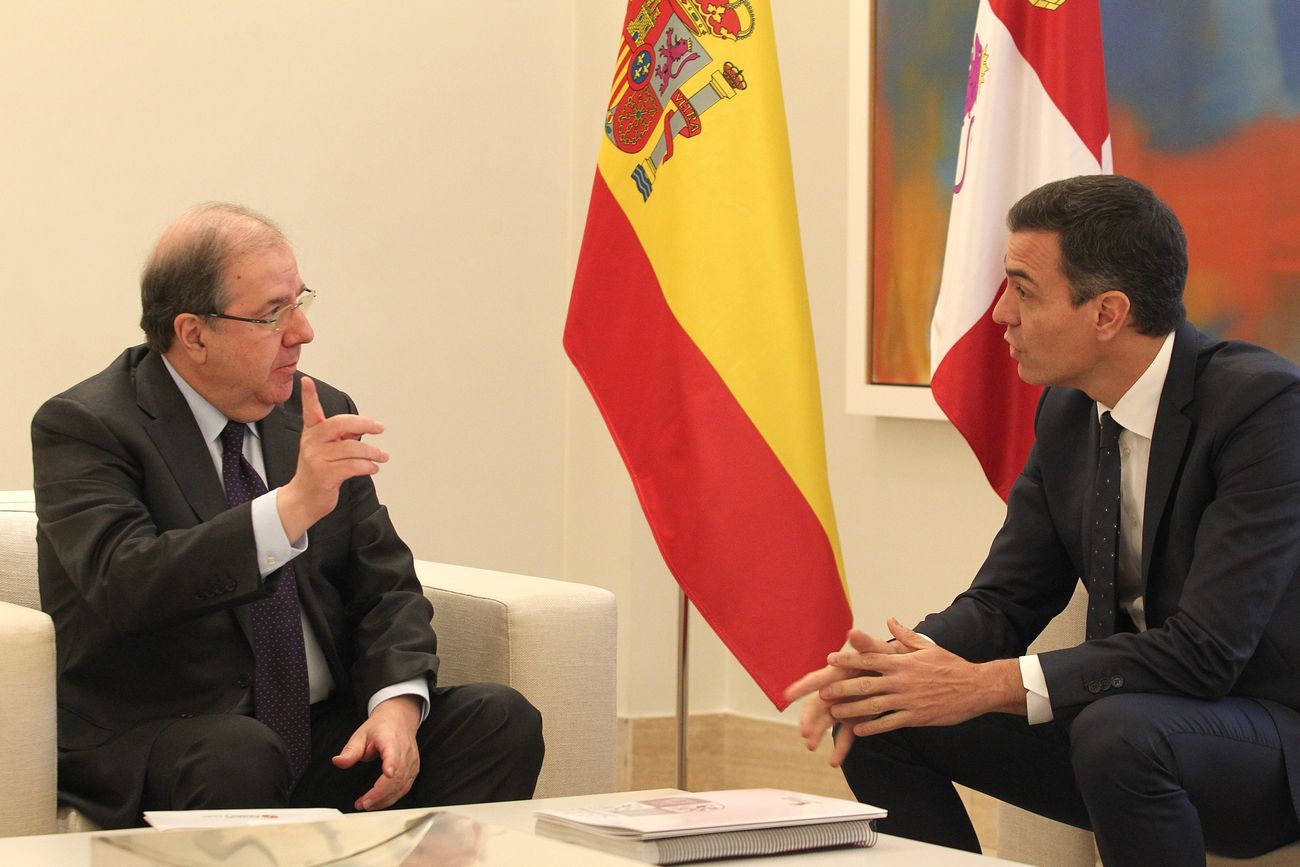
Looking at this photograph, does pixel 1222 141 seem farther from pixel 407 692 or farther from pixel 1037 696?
pixel 407 692

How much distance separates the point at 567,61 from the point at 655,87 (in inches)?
56.2

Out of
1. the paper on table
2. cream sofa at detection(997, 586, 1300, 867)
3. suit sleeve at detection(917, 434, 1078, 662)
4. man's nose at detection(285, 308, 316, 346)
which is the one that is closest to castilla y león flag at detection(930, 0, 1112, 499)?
suit sleeve at detection(917, 434, 1078, 662)

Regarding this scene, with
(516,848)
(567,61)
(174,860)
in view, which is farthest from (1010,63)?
(174,860)

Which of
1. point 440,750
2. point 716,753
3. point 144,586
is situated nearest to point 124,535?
point 144,586

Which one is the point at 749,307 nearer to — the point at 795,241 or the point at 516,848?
the point at 795,241

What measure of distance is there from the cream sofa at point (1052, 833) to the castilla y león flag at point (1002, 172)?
534 millimetres

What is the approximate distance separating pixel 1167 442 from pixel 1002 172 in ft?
3.06

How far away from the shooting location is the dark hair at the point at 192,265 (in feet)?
8.26

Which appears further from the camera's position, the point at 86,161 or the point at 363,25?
the point at 363,25

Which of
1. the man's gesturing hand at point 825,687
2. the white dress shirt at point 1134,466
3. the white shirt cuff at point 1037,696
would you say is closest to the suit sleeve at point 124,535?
the man's gesturing hand at point 825,687

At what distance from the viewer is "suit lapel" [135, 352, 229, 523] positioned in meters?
2.48

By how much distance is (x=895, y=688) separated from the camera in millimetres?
2439

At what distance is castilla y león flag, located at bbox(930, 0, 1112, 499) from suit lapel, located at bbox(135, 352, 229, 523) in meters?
1.49

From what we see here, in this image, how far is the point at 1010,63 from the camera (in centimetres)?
320
